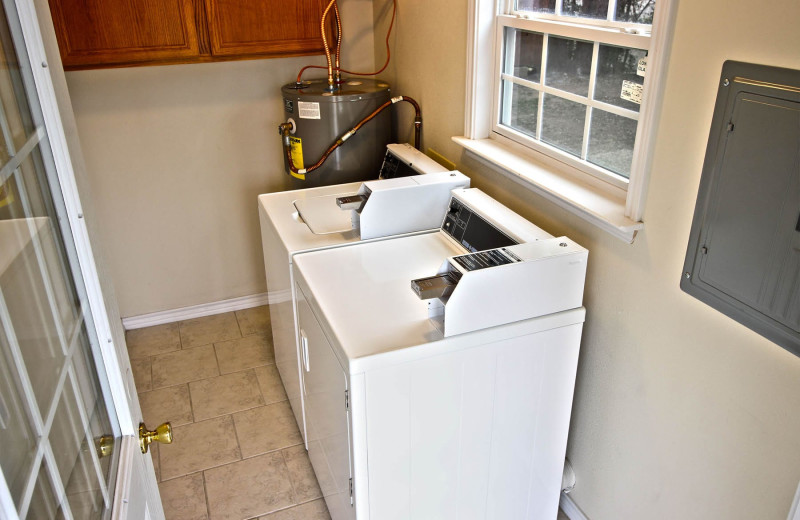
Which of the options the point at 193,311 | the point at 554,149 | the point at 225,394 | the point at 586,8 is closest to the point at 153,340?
the point at 193,311

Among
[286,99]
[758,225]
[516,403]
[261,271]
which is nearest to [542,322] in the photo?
[516,403]

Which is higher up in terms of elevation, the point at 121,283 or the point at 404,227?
the point at 404,227

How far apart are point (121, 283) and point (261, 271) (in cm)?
73

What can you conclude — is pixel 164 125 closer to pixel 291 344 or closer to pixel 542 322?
pixel 291 344

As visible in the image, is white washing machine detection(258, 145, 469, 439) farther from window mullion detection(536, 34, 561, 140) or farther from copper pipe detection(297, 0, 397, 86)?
copper pipe detection(297, 0, 397, 86)

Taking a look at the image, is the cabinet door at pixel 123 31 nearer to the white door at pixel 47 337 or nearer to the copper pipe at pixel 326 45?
the copper pipe at pixel 326 45

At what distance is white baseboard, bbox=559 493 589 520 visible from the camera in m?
2.12

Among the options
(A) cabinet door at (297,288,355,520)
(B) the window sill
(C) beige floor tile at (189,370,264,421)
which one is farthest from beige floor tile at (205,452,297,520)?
(B) the window sill

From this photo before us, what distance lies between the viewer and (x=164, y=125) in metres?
3.08

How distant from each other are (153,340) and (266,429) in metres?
1.02

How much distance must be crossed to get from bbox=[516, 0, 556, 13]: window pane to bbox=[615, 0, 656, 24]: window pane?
0.34 m

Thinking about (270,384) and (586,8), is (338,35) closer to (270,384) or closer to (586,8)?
(586,8)

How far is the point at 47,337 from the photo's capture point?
3.11 ft

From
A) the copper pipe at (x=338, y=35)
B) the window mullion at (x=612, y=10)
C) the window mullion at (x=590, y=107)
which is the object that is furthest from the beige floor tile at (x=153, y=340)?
the window mullion at (x=612, y=10)
